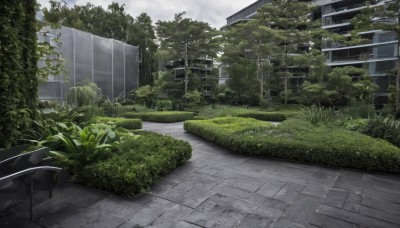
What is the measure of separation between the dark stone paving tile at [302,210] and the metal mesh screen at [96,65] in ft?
39.2

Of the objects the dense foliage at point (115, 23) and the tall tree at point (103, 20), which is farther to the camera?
the tall tree at point (103, 20)

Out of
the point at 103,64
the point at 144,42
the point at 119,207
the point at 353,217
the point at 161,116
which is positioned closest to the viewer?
the point at 353,217

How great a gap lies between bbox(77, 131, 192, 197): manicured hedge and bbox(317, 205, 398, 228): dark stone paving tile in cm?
207

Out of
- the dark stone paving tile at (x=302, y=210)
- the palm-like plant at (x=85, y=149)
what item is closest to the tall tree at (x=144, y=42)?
the palm-like plant at (x=85, y=149)

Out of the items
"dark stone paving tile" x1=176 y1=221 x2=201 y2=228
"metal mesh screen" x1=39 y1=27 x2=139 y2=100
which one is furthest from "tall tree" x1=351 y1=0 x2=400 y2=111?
"metal mesh screen" x1=39 y1=27 x2=139 y2=100

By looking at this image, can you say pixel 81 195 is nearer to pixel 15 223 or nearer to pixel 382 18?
pixel 15 223

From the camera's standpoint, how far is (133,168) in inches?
127

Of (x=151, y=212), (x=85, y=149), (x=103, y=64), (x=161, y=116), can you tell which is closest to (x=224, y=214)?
(x=151, y=212)

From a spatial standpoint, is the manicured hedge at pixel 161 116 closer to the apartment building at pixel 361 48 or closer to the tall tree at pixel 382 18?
the tall tree at pixel 382 18

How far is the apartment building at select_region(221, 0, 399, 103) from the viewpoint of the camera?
72.2ft

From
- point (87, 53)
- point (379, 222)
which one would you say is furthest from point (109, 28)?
point (379, 222)

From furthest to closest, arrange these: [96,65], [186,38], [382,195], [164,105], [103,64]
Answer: [186,38] → [103,64] → [96,65] → [164,105] → [382,195]

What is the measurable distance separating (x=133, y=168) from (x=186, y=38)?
16153 millimetres

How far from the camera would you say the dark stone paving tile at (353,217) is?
8.41ft
